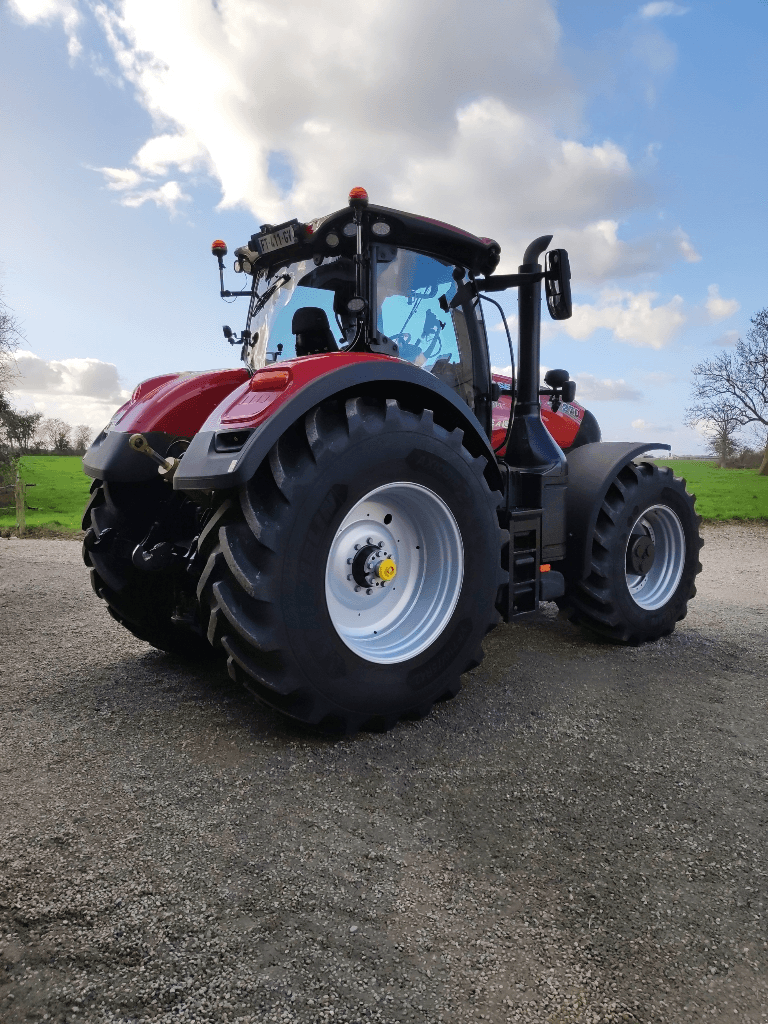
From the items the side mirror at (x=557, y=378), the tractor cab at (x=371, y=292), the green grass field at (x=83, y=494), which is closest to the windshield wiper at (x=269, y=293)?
the tractor cab at (x=371, y=292)

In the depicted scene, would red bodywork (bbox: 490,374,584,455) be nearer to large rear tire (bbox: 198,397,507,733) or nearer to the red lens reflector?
large rear tire (bbox: 198,397,507,733)

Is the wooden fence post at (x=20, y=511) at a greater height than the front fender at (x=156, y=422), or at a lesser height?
lesser

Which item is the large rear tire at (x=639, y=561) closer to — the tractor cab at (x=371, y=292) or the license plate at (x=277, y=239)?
the tractor cab at (x=371, y=292)

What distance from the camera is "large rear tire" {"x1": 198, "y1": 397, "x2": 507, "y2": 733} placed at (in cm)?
247

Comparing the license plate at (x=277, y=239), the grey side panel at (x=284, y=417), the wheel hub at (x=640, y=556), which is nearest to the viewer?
the grey side panel at (x=284, y=417)

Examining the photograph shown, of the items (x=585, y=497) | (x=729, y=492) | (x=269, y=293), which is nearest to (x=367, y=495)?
(x=269, y=293)

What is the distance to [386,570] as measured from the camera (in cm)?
290

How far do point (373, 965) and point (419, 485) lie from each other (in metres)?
1.77

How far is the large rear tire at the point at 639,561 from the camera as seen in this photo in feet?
13.7

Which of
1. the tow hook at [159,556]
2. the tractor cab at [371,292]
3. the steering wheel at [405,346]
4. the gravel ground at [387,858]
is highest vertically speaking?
the tractor cab at [371,292]

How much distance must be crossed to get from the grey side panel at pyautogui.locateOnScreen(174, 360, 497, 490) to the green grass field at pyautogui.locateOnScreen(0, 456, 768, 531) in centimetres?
954

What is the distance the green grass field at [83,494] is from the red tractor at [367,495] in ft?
27.4

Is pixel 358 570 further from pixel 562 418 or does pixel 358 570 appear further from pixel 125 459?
pixel 562 418

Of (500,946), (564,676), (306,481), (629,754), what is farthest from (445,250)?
(500,946)
